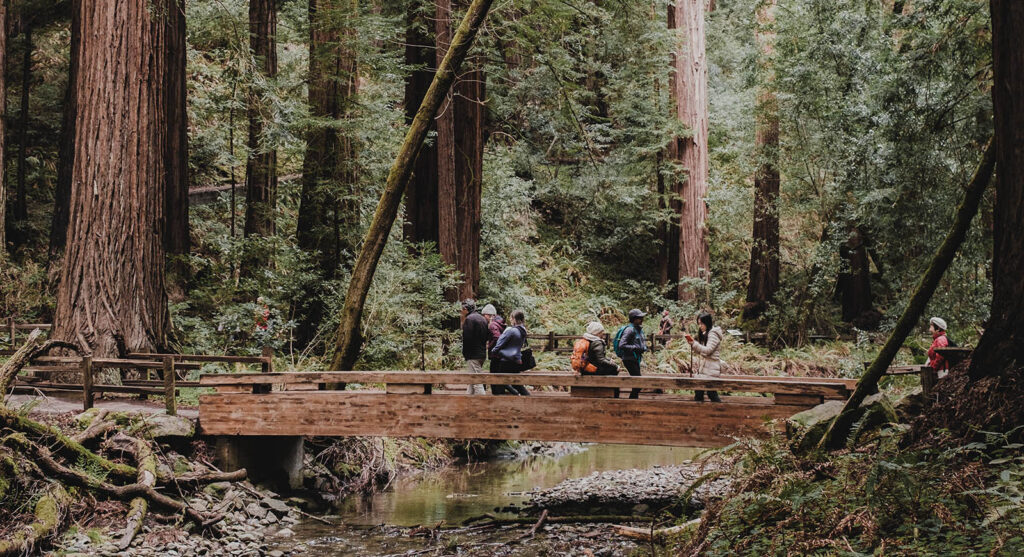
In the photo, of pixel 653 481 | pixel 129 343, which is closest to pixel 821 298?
pixel 653 481

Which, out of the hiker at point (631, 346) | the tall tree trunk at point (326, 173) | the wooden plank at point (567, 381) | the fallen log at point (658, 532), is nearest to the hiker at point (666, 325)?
the tall tree trunk at point (326, 173)

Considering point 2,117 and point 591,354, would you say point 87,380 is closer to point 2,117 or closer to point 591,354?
point 591,354

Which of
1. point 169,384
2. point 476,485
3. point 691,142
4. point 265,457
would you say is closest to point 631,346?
point 476,485

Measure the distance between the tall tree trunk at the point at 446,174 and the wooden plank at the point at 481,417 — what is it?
6495 millimetres

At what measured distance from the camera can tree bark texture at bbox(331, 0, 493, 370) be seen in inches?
448

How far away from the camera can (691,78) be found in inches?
970

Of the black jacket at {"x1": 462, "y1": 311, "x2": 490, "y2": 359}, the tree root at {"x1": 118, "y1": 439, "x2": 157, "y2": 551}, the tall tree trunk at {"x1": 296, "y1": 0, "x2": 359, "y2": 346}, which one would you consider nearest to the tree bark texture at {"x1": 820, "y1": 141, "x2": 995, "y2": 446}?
the black jacket at {"x1": 462, "y1": 311, "x2": 490, "y2": 359}

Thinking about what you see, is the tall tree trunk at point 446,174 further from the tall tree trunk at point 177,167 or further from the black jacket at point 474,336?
the tall tree trunk at point 177,167

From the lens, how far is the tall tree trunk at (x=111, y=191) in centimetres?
1139

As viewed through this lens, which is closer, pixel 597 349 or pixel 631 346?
pixel 597 349

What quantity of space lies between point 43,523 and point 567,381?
597 cm

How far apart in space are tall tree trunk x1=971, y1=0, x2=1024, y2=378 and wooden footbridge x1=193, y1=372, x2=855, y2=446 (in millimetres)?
3400

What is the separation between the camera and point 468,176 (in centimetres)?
1836

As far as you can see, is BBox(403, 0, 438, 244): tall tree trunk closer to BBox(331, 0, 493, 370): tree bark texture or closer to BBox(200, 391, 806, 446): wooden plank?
BBox(331, 0, 493, 370): tree bark texture
